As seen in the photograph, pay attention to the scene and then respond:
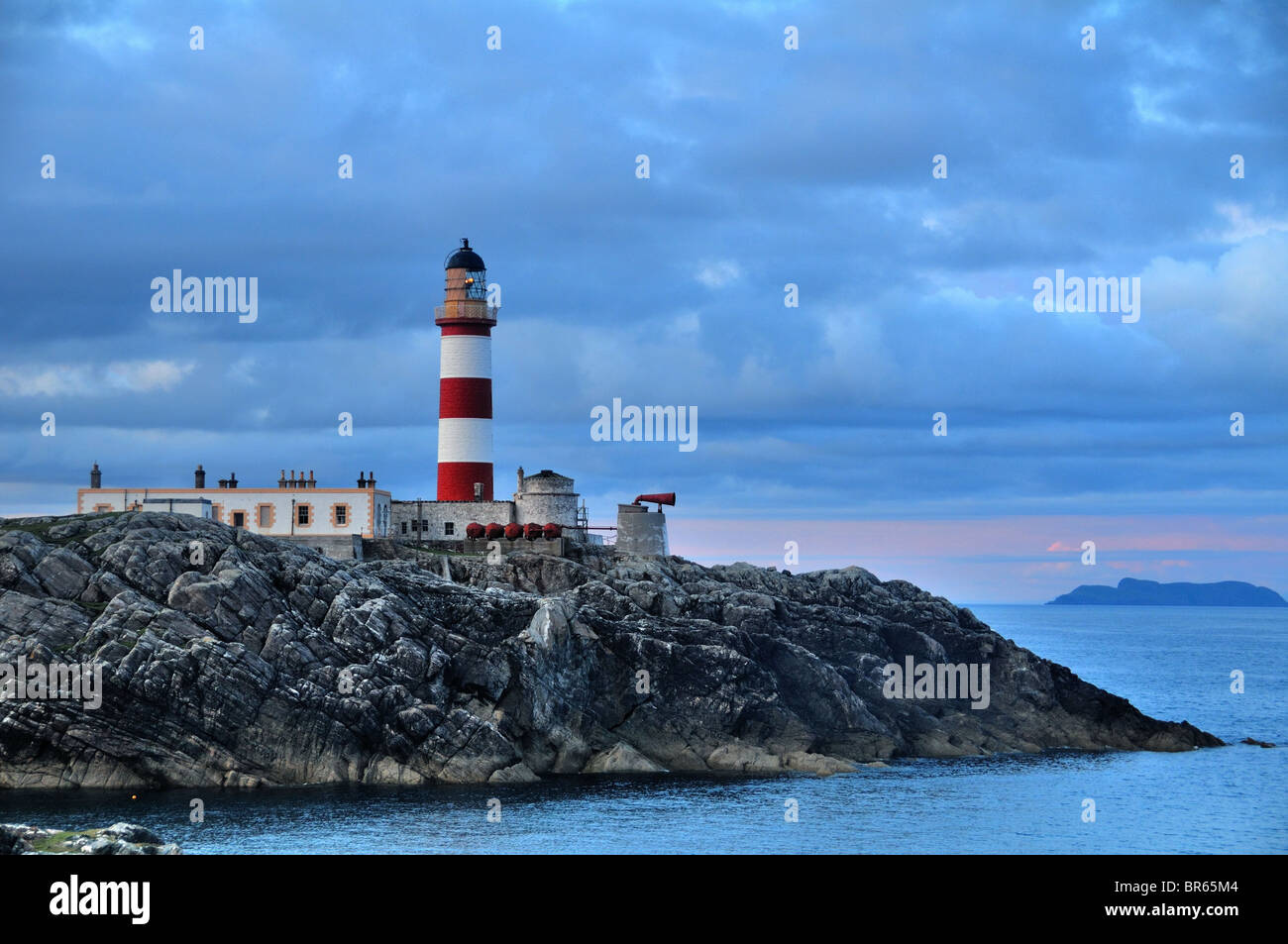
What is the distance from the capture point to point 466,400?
9681 cm

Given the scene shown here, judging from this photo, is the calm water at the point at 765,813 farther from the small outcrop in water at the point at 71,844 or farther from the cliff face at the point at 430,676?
the small outcrop in water at the point at 71,844

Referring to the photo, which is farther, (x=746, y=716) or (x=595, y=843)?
(x=746, y=716)

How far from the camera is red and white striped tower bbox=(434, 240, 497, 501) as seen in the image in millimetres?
97000

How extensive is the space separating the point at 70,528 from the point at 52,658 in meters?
12.2

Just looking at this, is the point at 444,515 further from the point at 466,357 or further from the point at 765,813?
the point at 765,813

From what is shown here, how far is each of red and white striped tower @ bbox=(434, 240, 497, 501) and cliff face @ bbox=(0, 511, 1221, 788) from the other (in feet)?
54.4

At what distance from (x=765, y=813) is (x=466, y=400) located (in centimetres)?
4685

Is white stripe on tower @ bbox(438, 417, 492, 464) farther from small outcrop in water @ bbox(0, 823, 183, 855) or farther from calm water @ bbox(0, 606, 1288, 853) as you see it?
small outcrop in water @ bbox(0, 823, 183, 855)

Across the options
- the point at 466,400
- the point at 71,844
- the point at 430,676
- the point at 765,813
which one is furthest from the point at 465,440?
the point at 71,844

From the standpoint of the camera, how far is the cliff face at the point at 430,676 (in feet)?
198
